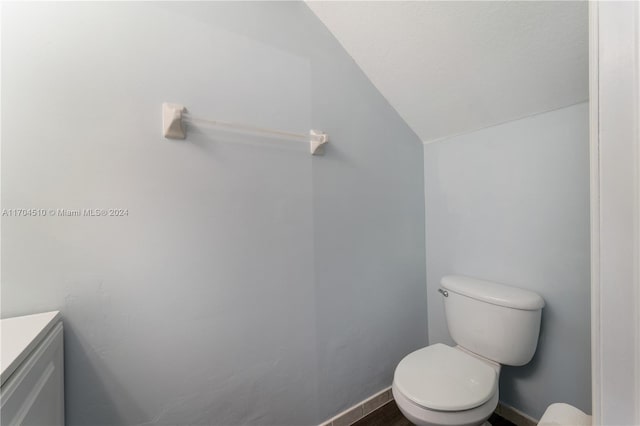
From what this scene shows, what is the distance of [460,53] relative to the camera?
110 cm

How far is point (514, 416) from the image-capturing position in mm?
1299

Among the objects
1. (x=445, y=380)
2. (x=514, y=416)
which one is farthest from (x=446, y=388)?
(x=514, y=416)

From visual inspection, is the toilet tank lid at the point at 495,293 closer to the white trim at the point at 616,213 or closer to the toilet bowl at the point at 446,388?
the toilet bowl at the point at 446,388

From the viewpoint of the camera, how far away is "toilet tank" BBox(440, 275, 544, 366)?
1.11 metres

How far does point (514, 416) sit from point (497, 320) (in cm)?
63

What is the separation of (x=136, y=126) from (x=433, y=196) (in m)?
1.61

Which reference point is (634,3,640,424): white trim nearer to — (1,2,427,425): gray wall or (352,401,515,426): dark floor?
(1,2,427,425): gray wall

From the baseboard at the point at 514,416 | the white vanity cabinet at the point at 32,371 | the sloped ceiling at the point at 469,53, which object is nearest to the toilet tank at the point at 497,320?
the baseboard at the point at 514,416

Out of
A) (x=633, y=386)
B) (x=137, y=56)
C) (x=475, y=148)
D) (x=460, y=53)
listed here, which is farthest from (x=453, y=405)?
(x=137, y=56)

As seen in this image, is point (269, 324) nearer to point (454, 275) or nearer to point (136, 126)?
point (136, 126)

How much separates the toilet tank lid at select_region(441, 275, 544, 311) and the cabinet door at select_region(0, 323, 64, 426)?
5.18 feet

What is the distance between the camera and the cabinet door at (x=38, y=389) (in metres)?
0.49

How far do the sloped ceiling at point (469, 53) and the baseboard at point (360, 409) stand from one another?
1.65m

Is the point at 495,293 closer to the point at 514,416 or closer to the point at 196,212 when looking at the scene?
the point at 514,416
